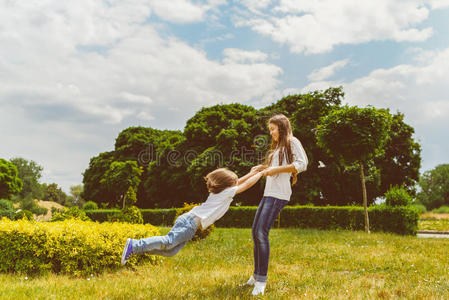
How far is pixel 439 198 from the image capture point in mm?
73812

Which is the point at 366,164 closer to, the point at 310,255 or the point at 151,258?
the point at 310,255

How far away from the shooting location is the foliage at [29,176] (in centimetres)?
6469

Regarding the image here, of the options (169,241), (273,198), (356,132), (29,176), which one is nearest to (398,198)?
(356,132)

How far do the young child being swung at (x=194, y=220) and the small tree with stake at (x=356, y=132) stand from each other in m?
12.6

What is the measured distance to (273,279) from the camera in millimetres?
6043

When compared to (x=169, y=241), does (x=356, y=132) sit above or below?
above

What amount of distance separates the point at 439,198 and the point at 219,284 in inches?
3242

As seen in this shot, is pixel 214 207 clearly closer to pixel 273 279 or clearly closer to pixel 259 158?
pixel 273 279

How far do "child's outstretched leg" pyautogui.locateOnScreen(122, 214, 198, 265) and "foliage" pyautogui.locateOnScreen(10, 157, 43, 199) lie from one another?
2700 inches

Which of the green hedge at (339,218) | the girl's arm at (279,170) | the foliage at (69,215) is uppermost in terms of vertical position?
the girl's arm at (279,170)

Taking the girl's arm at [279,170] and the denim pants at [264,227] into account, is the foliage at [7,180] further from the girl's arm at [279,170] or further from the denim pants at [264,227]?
the girl's arm at [279,170]

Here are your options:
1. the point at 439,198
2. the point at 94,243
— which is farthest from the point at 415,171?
the point at 439,198

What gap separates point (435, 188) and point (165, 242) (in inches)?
3434

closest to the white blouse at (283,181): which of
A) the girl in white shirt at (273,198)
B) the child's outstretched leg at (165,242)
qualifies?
the girl in white shirt at (273,198)
